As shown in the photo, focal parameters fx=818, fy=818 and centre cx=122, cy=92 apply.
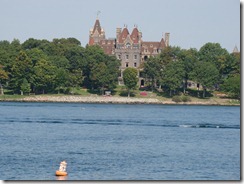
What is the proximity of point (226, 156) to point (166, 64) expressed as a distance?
124042 mm

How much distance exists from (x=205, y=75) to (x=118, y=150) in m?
109

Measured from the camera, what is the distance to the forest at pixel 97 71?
16425 centimetres

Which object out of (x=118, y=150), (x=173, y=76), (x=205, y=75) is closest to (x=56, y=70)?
(x=173, y=76)

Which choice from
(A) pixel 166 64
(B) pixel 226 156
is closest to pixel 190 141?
(B) pixel 226 156

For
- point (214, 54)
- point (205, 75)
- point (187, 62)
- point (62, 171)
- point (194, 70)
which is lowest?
point (62, 171)

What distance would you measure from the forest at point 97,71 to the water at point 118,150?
219ft

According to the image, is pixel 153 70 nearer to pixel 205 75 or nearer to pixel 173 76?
pixel 173 76

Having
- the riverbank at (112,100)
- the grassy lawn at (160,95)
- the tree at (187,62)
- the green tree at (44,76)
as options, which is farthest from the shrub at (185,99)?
the green tree at (44,76)

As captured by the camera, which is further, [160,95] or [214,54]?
[214,54]

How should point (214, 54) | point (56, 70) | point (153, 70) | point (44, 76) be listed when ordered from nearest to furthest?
point (44, 76)
point (56, 70)
point (153, 70)
point (214, 54)

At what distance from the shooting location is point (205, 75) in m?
171

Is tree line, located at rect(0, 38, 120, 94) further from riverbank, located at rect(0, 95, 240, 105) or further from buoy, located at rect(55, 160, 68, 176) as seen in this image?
buoy, located at rect(55, 160, 68, 176)

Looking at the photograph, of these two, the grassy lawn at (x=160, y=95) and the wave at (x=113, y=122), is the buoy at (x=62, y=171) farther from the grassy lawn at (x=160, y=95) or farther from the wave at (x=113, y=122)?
the grassy lawn at (x=160, y=95)

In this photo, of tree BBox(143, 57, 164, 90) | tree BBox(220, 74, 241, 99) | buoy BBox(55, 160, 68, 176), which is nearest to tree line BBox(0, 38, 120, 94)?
tree BBox(143, 57, 164, 90)
